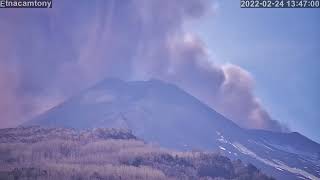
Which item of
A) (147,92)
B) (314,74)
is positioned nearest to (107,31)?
(147,92)

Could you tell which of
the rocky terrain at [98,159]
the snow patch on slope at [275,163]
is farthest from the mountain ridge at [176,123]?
the rocky terrain at [98,159]

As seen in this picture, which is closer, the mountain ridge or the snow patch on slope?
the snow patch on slope

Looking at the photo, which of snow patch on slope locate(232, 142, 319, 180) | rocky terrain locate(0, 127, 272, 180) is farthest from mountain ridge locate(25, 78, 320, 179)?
rocky terrain locate(0, 127, 272, 180)

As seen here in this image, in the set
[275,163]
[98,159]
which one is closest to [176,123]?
[98,159]

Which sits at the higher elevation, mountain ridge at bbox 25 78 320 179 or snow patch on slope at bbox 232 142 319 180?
mountain ridge at bbox 25 78 320 179

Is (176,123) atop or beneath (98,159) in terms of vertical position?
atop

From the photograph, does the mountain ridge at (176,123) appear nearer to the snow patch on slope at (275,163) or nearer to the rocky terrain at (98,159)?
the snow patch on slope at (275,163)

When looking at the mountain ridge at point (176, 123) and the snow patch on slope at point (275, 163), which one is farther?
the mountain ridge at point (176, 123)

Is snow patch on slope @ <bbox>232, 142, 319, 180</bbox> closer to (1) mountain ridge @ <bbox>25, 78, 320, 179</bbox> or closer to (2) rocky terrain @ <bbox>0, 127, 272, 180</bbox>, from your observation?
(1) mountain ridge @ <bbox>25, 78, 320, 179</bbox>

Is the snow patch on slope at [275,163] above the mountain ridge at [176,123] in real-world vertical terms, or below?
below

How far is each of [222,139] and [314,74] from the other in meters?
1.86

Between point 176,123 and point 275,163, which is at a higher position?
point 176,123

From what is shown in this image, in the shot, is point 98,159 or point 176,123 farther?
point 176,123

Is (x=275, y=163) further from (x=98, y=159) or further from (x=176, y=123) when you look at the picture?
(x=98, y=159)
